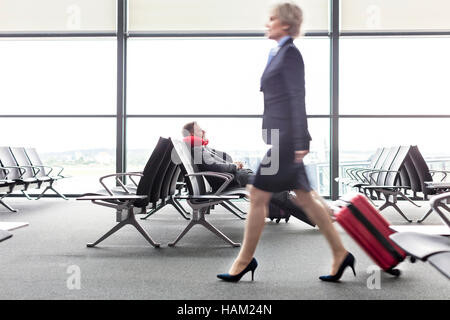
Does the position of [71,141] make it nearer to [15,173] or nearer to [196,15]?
[15,173]

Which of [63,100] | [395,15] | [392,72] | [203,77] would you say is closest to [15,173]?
[63,100]

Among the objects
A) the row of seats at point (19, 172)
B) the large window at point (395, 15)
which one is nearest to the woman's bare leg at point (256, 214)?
the row of seats at point (19, 172)

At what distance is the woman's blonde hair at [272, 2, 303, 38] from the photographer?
6.61 feet

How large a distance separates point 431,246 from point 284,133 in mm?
787

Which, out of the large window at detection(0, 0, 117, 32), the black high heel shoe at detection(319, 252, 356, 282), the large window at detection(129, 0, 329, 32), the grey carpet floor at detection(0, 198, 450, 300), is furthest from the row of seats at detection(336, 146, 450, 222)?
the large window at detection(0, 0, 117, 32)

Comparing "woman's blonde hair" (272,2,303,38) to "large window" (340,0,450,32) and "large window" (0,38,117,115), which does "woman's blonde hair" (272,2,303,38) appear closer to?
"large window" (340,0,450,32)

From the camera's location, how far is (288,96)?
6.32ft

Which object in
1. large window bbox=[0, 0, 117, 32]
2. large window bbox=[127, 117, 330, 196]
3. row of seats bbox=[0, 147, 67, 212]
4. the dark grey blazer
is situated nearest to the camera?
the dark grey blazer

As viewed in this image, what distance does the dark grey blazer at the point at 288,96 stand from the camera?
1926 mm

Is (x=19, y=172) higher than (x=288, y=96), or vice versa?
(x=288, y=96)

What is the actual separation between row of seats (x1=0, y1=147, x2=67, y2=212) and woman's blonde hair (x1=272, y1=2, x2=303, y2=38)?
390 centimetres

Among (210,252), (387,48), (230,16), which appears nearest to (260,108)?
(230,16)

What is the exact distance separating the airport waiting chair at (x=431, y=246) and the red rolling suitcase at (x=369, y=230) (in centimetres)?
59

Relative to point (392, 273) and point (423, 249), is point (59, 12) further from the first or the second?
point (423, 249)
